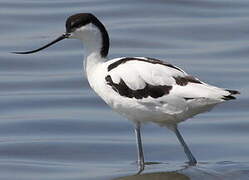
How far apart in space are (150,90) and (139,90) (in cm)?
10

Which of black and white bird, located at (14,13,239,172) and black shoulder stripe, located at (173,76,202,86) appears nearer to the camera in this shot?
black and white bird, located at (14,13,239,172)

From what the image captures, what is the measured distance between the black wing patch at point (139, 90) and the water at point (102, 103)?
784 millimetres

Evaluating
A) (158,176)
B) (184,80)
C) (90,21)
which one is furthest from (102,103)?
(184,80)

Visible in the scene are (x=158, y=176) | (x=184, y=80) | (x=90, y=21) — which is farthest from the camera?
(x=90, y=21)

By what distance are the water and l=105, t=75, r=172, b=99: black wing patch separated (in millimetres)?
784

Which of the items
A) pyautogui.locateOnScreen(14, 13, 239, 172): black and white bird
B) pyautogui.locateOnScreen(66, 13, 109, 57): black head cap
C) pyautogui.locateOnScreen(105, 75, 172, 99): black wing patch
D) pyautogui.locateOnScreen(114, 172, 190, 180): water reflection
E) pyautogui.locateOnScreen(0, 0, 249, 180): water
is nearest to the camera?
pyautogui.locateOnScreen(14, 13, 239, 172): black and white bird

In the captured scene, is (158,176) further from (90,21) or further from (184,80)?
(90,21)

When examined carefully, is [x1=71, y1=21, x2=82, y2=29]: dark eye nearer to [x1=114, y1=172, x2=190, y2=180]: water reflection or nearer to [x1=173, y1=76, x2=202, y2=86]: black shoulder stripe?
[x1=173, y1=76, x2=202, y2=86]: black shoulder stripe

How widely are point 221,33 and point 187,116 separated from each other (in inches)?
231

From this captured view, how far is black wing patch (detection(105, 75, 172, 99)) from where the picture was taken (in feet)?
30.4

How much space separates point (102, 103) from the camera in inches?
484

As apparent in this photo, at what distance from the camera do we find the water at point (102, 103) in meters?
10.3

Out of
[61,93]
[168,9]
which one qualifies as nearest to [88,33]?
[61,93]

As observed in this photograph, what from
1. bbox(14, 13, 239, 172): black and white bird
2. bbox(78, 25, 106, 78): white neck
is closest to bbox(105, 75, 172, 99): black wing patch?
bbox(14, 13, 239, 172): black and white bird
